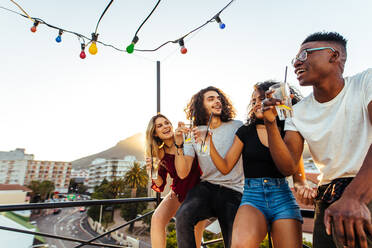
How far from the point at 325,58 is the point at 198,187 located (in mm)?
1378

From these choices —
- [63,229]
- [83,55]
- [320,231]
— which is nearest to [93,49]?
[83,55]

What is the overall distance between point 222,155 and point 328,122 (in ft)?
3.07

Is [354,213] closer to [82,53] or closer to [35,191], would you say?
[82,53]

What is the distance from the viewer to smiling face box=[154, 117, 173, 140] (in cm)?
240

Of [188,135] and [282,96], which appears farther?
[188,135]

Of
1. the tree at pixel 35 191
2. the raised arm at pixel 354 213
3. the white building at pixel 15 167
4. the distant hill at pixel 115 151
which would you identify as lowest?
the tree at pixel 35 191

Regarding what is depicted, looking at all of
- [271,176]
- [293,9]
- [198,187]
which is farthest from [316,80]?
[293,9]

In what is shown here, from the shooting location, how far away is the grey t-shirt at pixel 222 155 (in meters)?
1.83

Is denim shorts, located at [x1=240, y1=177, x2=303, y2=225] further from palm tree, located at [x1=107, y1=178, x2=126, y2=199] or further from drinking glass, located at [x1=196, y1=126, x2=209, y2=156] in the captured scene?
palm tree, located at [x1=107, y1=178, x2=126, y2=199]

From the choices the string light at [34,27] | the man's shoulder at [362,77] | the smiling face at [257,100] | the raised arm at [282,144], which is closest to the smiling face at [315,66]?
the man's shoulder at [362,77]

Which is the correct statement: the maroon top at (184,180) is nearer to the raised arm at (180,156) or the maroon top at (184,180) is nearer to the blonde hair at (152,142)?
the raised arm at (180,156)

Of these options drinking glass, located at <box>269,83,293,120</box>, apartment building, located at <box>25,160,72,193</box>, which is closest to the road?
apartment building, located at <box>25,160,72,193</box>

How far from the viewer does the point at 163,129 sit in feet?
7.95

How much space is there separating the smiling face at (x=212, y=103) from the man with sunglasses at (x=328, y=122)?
87cm
